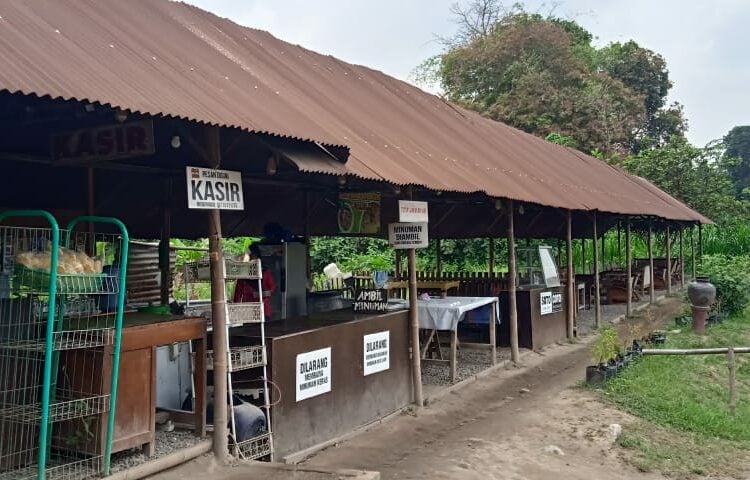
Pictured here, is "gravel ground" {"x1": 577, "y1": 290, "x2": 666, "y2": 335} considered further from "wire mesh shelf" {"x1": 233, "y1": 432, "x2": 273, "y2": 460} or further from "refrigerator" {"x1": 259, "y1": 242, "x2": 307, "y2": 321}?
"wire mesh shelf" {"x1": 233, "y1": 432, "x2": 273, "y2": 460}

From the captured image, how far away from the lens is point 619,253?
87.8 ft

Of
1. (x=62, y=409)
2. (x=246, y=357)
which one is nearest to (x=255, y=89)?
(x=246, y=357)

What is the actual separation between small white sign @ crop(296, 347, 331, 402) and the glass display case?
6.64 meters

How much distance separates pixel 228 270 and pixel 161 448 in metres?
1.59

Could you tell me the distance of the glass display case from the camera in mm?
13141

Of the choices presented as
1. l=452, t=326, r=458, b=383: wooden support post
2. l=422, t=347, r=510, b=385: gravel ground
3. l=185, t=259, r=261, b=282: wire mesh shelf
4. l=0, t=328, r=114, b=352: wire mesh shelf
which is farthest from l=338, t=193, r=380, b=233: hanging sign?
l=0, t=328, r=114, b=352: wire mesh shelf

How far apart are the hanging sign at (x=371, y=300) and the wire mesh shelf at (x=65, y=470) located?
13.1ft

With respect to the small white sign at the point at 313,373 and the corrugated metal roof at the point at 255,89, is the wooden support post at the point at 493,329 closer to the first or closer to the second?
the corrugated metal roof at the point at 255,89

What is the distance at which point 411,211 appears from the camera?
8.38 meters

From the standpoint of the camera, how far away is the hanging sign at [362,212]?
8.95 meters

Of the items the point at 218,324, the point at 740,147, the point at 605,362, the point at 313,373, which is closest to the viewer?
the point at 218,324

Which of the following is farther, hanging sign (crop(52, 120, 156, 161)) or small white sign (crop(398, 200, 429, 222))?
small white sign (crop(398, 200, 429, 222))

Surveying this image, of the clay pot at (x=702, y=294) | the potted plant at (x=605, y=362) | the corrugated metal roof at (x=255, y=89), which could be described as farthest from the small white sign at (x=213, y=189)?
the clay pot at (x=702, y=294)

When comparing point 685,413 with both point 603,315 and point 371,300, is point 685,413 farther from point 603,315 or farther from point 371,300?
point 603,315
